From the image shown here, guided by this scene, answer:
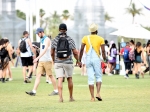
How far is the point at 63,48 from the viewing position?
51.5 feet

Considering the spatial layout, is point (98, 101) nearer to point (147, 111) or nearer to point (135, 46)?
point (147, 111)

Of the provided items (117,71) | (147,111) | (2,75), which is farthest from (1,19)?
(147,111)

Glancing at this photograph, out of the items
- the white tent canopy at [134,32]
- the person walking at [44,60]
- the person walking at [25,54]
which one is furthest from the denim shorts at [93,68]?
the white tent canopy at [134,32]

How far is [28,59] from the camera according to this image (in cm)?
2502

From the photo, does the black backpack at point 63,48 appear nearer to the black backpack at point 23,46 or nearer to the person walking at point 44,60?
the person walking at point 44,60

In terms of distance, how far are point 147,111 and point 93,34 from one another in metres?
3.88

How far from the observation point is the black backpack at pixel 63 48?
15.7 metres

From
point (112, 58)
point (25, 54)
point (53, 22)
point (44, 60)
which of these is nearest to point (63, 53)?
point (44, 60)

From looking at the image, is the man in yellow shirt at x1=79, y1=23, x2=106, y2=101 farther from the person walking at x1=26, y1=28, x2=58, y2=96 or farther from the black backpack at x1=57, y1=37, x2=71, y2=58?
the person walking at x1=26, y1=28, x2=58, y2=96

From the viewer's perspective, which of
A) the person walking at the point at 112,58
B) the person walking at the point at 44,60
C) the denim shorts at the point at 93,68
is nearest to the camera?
the denim shorts at the point at 93,68

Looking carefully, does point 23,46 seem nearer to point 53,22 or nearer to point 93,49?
point 93,49

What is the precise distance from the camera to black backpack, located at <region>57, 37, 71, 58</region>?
15.7 meters

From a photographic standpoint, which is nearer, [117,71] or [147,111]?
[147,111]

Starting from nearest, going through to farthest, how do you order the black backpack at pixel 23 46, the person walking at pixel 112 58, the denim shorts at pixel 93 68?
the denim shorts at pixel 93 68 < the black backpack at pixel 23 46 < the person walking at pixel 112 58
